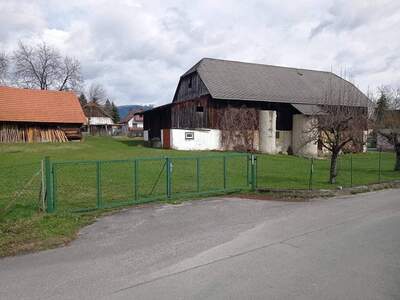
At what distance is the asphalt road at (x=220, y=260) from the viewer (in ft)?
15.6

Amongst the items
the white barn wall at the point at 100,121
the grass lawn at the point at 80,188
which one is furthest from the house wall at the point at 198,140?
the white barn wall at the point at 100,121

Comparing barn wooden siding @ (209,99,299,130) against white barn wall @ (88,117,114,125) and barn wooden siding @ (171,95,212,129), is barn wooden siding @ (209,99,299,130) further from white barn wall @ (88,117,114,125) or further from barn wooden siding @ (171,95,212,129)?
white barn wall @ (88,117,114,125)

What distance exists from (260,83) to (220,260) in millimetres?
35330

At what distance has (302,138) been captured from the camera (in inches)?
1394

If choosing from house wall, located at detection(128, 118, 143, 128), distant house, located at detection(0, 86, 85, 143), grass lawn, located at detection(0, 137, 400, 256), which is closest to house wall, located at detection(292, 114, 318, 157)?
grass lawn, located at detection(0, 137, 400, 256)

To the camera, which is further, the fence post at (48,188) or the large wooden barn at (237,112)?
the large wooden barn at (237,112)

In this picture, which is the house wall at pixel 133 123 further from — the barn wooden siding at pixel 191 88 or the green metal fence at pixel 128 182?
the green metal fence at pixel 128 182

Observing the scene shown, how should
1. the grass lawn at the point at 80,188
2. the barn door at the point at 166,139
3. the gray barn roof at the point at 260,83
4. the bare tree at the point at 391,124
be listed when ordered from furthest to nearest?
the gray barn roof at the point at 260,83
the barn door at the point at 166,139
the bare tree at the point at 391,124
the grass lawn at the point at 80,188

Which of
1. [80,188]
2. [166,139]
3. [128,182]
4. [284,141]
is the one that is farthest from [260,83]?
[80,188]

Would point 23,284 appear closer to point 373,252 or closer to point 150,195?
point 373,252

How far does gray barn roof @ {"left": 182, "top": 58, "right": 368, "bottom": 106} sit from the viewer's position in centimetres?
3616

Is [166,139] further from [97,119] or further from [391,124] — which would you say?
[97,119]

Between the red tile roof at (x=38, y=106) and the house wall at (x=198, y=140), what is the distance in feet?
48.8

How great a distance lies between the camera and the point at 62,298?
4.56 metres
